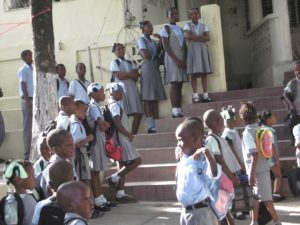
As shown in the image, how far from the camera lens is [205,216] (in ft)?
12.8

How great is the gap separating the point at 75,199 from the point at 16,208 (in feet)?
2.43

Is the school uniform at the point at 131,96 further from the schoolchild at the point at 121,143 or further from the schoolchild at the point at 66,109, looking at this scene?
the schoolchild at the point at 66,109

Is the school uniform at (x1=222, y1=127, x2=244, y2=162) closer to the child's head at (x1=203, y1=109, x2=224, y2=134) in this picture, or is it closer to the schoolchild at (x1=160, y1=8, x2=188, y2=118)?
the child's head at (x1=203, y1=109, x2=224, y2=134)

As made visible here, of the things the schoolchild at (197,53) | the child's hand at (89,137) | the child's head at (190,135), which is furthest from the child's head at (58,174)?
the schoolchild at (197,53)

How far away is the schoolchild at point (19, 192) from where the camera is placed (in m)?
3.58

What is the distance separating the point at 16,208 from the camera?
11.8 feet

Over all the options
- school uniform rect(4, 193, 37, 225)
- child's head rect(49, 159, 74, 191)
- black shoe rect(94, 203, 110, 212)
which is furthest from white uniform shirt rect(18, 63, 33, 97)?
child's head rect(49, 159, 74, 191)

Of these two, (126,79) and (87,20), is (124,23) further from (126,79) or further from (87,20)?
(126,79)

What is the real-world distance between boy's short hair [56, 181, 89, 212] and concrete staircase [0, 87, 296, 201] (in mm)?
4609

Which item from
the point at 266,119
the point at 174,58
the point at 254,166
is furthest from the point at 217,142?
the point at 174,58

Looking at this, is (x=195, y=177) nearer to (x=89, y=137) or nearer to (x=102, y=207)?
(x=89, y=137)

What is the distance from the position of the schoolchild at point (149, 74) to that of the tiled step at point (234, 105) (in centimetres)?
65

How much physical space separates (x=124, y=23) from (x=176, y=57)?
8.57ft

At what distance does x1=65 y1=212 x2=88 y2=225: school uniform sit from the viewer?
297 cm
